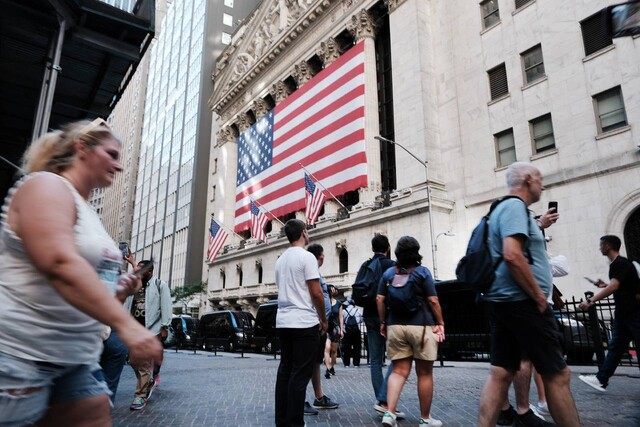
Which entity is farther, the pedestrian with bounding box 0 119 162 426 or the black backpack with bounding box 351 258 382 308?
the black backpack with bounding box 351 258 382 308

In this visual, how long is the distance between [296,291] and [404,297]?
121 centimetres

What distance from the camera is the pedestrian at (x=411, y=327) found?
4379mm

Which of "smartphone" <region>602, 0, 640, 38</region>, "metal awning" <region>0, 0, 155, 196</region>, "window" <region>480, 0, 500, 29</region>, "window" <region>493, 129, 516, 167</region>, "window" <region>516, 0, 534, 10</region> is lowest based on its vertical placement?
"smartphone" <region>602, 0, 640, 38</region>

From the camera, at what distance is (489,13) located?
22969 mm

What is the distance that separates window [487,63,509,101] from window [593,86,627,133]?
4.61 m

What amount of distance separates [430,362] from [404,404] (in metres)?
1.61

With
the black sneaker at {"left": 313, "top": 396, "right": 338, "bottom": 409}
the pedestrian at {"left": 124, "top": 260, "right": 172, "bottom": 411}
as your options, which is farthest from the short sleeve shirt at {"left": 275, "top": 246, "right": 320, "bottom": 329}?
the pedestrian at {"left": 124, "top": 260, "right": 172, "bottom": 411}

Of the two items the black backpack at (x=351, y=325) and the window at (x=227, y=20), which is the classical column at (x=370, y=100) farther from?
the window at (x=227, y=20)

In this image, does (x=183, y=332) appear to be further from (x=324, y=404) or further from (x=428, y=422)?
(x=428, y=422)

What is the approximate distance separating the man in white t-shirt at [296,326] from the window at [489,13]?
22954mm

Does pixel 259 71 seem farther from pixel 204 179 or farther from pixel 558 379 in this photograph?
pixel 558 379

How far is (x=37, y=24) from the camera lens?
838 centimetres

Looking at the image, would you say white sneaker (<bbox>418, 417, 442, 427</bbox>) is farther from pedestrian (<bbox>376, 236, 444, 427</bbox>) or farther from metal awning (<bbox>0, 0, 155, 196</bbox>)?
metal awning (<bbox>0, 0, 155, 196</bbox>)

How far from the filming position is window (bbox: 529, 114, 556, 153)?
19.5 m
